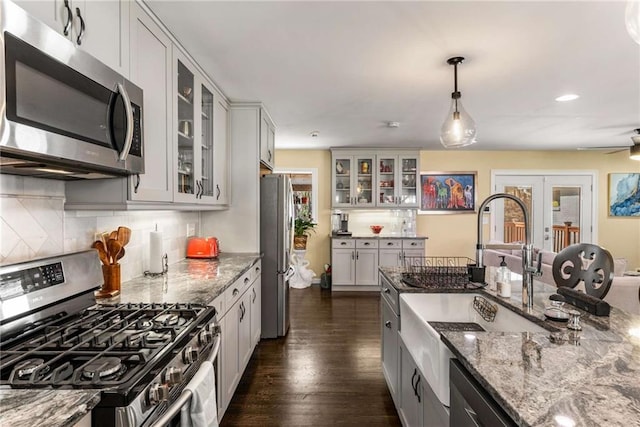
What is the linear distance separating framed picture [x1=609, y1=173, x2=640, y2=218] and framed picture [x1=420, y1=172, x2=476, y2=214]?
247 centimetres

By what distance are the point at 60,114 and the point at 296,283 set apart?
490cm

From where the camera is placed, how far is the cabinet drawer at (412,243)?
541 centimetres

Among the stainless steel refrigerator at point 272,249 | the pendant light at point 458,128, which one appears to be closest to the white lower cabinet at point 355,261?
the stainless steel refrigerator at point 272,249

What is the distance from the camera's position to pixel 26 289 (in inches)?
47.3

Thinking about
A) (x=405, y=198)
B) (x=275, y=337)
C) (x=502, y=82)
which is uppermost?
(x=502, y=82)

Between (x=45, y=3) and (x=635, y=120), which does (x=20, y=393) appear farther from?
A: (x=635, y=120)

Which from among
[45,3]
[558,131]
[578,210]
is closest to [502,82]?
[558,131]

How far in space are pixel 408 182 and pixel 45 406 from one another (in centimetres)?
551

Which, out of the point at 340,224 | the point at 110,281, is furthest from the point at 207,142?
the point at 340,224

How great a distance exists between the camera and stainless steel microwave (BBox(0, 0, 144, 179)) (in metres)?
0.92

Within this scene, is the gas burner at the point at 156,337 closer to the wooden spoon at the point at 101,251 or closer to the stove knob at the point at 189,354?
the stove knob at the point at 189,354

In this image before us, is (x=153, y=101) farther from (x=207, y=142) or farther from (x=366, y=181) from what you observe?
(x=366, y=181)

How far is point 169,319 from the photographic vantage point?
4.56 ft

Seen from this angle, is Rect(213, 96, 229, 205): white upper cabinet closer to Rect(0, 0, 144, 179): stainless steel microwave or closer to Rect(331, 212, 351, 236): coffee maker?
Rect(0, 0, 144, 179): stainless steel microwave
